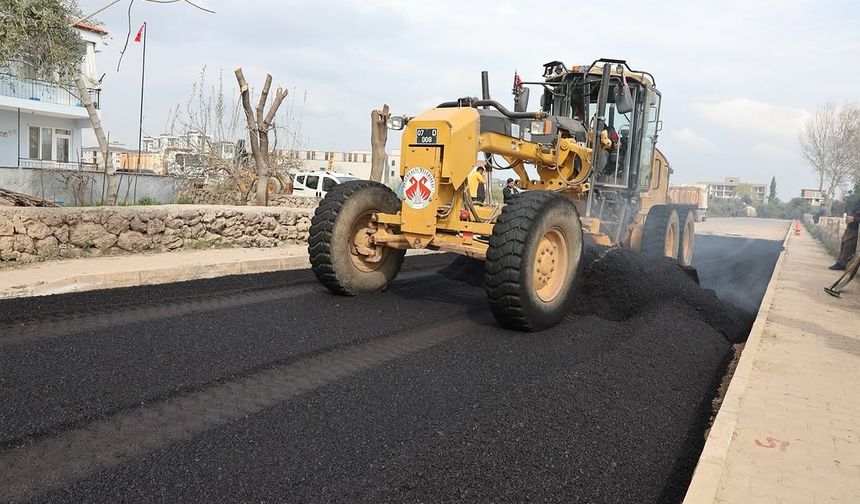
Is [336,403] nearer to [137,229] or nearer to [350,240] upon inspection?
[350,240]

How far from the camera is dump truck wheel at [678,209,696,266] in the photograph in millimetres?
11031

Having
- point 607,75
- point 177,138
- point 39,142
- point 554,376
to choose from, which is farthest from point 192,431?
point 39,142

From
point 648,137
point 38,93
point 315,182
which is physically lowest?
point 315,182

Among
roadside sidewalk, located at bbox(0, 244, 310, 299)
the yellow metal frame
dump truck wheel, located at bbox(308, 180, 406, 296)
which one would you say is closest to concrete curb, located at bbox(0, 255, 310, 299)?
roadside sidewalk, located at bbox(0, 244, 310, 299)

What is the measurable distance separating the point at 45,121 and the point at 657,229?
74.8ft

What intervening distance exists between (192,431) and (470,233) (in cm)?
343

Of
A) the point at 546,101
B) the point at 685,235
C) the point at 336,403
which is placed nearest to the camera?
the point at 336,403

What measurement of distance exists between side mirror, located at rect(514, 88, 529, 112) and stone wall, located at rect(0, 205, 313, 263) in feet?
16.1

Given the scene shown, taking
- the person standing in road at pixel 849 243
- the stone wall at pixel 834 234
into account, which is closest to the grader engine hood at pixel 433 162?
the person standing in road at pixel 849 243

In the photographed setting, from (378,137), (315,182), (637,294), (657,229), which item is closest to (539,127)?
(637,294)

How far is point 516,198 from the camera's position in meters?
5.99

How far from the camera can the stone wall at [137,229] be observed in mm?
8125

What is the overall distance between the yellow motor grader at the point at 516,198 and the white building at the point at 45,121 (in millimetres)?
18124

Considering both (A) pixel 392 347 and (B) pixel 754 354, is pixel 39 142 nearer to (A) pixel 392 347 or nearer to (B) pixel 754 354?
(A) pixel 392 347
